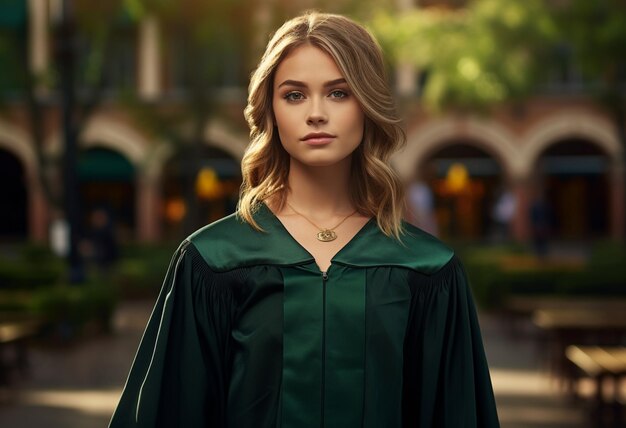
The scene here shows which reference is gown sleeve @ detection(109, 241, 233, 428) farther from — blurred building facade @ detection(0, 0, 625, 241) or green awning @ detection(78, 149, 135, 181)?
green awning @ detection(78, 149, 135, 181)

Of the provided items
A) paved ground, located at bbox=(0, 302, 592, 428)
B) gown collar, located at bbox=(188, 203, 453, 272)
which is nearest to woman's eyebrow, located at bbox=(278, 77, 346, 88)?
gown collar, located at bbox=(188, 203, 453, 272)

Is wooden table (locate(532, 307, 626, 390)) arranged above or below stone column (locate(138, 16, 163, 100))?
below

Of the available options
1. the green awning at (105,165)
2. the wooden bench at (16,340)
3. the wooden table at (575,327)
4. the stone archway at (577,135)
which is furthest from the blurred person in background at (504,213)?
the wooden bench at (16,340)

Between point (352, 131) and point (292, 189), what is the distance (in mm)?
236

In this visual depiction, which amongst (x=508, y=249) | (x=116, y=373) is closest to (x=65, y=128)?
(x=116, y=373)

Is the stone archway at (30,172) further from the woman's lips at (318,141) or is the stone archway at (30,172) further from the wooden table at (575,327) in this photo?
the woman's lips at (318,141)

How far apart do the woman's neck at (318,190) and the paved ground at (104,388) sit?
5856 mm

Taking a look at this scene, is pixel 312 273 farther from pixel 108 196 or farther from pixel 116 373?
pixel 108 196

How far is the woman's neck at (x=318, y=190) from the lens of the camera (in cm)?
296

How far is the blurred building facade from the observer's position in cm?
3712

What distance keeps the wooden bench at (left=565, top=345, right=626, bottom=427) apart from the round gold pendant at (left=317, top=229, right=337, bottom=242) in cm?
625

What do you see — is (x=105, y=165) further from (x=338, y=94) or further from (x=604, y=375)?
(x=338, y=94)

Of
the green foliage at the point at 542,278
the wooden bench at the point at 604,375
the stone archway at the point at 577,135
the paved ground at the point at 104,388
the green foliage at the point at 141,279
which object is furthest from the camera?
the stone archway at the point at 577,135

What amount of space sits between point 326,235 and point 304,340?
0.93ft
